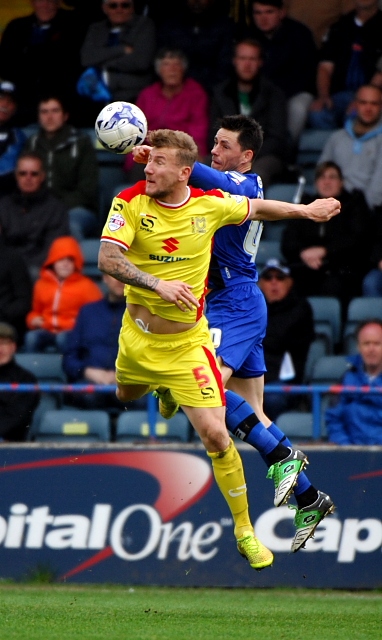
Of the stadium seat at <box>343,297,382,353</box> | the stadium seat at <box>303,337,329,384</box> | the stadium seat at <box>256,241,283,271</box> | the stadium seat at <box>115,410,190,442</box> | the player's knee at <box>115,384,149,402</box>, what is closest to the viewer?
the player's knee at <box>115,384,149,402</box>

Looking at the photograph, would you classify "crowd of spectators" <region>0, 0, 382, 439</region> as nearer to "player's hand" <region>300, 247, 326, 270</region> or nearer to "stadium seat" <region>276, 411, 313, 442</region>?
"player's hand" <region>300, 247, 326, 270</region>

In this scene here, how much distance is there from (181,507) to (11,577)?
161 cm

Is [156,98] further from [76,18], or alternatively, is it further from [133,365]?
[133,365]

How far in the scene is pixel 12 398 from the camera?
10898mm

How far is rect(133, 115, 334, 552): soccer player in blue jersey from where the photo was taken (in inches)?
336

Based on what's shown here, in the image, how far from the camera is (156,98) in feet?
45.0

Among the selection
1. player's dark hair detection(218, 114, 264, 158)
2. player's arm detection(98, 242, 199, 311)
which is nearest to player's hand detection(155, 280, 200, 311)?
player's arm detection(98, 242, 199, 311)

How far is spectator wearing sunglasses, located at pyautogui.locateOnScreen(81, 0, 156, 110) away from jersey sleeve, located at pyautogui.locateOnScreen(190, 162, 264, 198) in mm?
6032

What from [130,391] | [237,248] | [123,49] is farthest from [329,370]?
[123,49]

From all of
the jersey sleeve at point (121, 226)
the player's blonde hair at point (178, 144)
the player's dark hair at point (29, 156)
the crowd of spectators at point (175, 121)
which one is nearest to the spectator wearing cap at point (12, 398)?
the crowd of spectators at point (175, 121)

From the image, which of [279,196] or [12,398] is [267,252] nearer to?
[279,196]

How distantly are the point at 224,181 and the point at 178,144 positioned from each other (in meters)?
0.58

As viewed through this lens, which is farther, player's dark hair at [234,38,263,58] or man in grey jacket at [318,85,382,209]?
player's dark hair at [234,38,263,58]

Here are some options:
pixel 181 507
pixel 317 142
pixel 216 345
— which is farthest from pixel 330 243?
pixel 216 345
